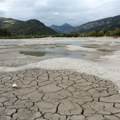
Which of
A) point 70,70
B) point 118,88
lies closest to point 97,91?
point 118,88

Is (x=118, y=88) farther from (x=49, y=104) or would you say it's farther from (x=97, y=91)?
(x=49, y=104)

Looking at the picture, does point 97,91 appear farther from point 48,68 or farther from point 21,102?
point 48,68

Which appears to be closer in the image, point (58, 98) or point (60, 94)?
point (58, 98)

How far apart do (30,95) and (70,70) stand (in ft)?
10.9

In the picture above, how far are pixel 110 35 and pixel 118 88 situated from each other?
3561 centimetres

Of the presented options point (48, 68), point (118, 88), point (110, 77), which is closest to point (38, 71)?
point (48, 68)

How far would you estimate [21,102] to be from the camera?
17.9 ft

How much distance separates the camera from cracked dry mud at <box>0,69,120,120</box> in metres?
4.74

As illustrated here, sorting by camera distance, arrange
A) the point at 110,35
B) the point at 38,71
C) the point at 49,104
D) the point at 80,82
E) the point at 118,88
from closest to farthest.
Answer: the point at 49,104
the point at 118,88
the point at 80,82
the point at 38,71
the point at 110,35

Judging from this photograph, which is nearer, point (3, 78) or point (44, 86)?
point (44, 86)

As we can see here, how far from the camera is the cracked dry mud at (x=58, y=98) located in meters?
4.74

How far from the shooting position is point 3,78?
7738 mm

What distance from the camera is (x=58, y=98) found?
18.7 ft

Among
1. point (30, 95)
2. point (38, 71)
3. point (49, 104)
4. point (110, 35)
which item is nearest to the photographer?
point (49, 104)
